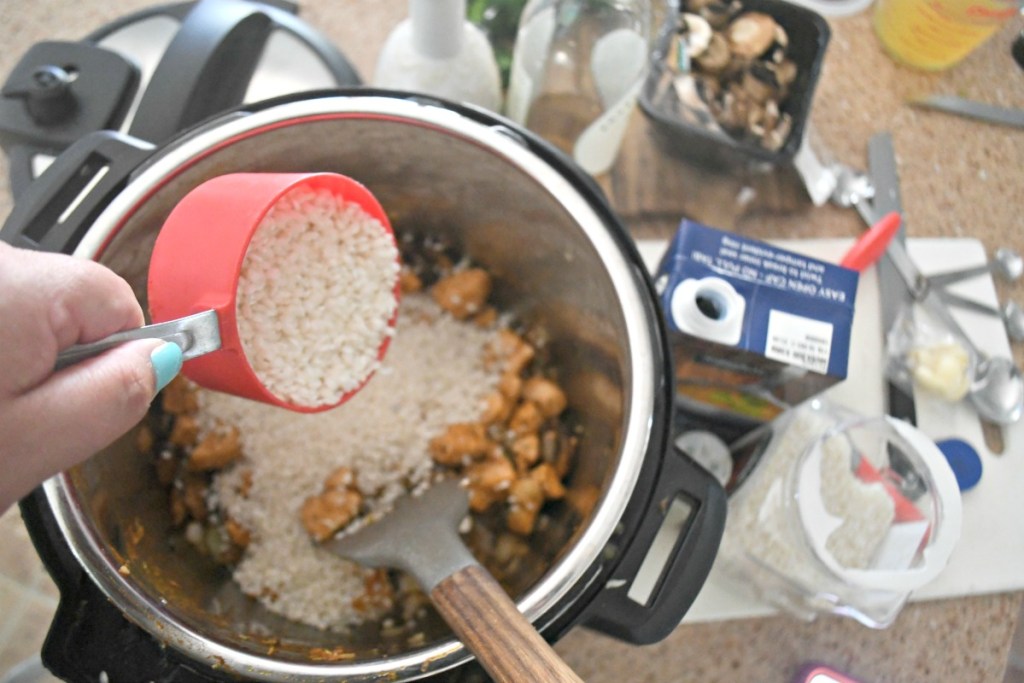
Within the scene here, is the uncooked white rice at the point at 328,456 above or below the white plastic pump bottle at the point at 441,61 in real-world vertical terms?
below

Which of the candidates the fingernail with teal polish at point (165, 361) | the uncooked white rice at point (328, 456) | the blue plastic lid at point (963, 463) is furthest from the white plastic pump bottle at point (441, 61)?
the blue plastic lid at point (963, 463)

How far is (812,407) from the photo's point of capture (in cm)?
73

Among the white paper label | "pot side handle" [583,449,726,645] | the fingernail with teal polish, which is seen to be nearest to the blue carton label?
the white paper label

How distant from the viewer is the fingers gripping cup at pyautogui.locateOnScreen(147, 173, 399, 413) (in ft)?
1.64

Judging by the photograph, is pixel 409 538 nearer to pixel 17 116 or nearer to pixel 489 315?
pixel 489 315

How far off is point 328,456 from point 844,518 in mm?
533

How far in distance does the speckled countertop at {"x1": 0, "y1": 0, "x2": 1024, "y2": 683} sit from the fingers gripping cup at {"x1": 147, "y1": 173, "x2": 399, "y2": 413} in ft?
1.21

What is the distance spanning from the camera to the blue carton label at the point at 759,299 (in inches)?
24.9

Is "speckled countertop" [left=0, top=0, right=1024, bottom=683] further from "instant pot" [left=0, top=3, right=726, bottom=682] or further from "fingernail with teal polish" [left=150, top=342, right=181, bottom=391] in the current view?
"fingernail with teal polish" [left=150, top=342, right=181, bottom=391]

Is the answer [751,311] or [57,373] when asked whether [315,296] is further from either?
[751,311]

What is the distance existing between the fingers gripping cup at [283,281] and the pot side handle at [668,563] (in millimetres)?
307

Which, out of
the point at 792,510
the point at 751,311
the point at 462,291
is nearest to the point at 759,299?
the point at 751,311

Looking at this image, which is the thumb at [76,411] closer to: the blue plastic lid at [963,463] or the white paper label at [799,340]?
the white paper label at [799,340]

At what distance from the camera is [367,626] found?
27.5 inches
